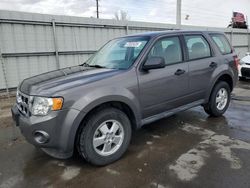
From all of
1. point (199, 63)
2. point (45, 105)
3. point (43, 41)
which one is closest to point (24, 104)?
point (45, 105)

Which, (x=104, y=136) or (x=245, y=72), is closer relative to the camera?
(x=104, y=136)

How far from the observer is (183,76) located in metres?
3.99

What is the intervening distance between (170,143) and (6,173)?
2.40 m

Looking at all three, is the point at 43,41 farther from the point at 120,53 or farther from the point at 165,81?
the point at 165,81

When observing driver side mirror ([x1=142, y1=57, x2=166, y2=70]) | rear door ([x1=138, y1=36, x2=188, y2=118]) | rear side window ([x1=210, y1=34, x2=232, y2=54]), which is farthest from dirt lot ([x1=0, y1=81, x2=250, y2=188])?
rear side window ([x1=210, y1=34, x2=232, y2=54])

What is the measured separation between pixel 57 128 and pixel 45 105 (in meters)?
0.30

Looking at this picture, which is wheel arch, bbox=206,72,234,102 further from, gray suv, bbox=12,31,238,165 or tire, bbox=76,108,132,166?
tire, bbox=76,108,132,166

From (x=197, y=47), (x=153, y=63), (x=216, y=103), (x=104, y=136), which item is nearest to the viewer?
(x=104, y=136)

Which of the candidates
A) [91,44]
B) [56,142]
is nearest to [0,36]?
[91,44]

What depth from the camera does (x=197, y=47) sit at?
4.39 metres

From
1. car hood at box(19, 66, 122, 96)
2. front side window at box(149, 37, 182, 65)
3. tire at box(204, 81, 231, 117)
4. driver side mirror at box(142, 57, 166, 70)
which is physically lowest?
tire at box(204, 81, 231, 117)

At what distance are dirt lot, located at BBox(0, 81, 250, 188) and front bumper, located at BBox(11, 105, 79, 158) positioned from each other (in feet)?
1.42

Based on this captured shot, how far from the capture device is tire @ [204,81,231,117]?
4734 mm

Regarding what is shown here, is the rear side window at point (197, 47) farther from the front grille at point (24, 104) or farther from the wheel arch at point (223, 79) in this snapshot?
the front grille at point (24, 104)
